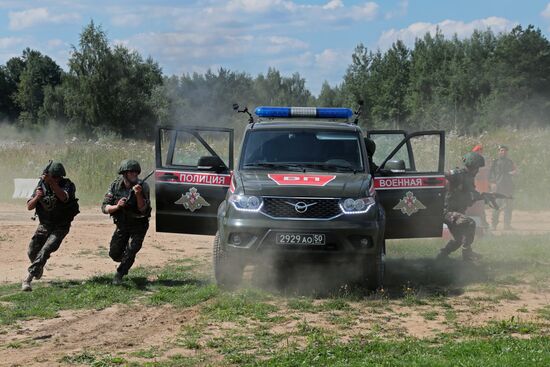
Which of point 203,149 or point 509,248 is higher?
point 203,149

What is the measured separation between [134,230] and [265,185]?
2182 millimetres

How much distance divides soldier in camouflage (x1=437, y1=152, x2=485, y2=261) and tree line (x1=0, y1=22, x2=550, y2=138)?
1604 inches

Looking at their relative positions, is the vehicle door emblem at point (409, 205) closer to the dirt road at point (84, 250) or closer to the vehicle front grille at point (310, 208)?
the vehicle front grille at point (310, 208)

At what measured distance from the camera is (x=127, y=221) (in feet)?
33.3

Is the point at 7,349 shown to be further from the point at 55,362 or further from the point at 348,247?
the point at 348,247

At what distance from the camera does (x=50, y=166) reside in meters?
9.99

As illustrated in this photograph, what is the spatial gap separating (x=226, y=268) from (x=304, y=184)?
4.69 ft

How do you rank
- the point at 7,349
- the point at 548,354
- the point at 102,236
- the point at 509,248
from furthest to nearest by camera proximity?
the point at 102,236, the point at 509,248, the point at 7,349, the point at 548,354

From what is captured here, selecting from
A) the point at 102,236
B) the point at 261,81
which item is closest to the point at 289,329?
the point at 102,236

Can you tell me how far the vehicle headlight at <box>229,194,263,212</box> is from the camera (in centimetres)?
893

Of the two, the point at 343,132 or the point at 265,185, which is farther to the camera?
the point at 343,132

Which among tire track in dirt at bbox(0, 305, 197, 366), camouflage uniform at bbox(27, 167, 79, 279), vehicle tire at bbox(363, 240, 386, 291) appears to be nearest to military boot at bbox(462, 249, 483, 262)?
vehicle tire at bbox(363, 240, 386, 291)

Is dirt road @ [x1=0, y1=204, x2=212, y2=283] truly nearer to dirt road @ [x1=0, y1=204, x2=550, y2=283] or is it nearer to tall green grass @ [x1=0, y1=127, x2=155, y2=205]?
dirt road @ [x1=0, y1=204, x2=550, y2=283]

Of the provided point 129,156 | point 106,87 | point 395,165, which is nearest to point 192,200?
point 395,165
